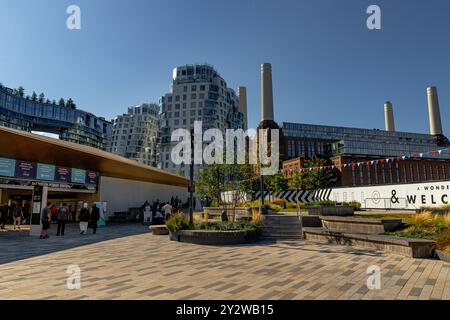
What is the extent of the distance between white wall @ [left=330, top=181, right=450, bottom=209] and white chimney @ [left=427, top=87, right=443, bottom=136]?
344ft

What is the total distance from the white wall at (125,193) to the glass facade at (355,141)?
83.3 m

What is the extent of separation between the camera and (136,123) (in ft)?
434

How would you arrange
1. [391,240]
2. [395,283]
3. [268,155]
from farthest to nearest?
[268,155] < [391,240] < [395,283]

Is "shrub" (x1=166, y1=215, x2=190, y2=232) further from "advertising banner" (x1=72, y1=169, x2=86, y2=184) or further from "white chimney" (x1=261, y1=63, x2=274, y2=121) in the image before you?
"white chimney" (x1=261, y1=63, x2=274, y2=121)

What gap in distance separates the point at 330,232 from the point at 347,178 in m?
82.3

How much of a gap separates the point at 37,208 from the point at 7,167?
383cm

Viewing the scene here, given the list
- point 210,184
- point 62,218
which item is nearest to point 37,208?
point 62,218

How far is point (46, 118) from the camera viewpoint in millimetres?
118875

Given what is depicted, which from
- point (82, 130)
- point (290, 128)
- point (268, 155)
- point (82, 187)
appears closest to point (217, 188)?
point (268, 155)

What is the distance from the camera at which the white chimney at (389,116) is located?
126m

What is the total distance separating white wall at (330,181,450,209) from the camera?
19.3 m

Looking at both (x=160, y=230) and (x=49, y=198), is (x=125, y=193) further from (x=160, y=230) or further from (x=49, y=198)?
(x=160, y=230)

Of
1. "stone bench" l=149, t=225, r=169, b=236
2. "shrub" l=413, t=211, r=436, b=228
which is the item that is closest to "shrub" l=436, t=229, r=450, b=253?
"shrub" l=413, t=211, r=436, b=228
